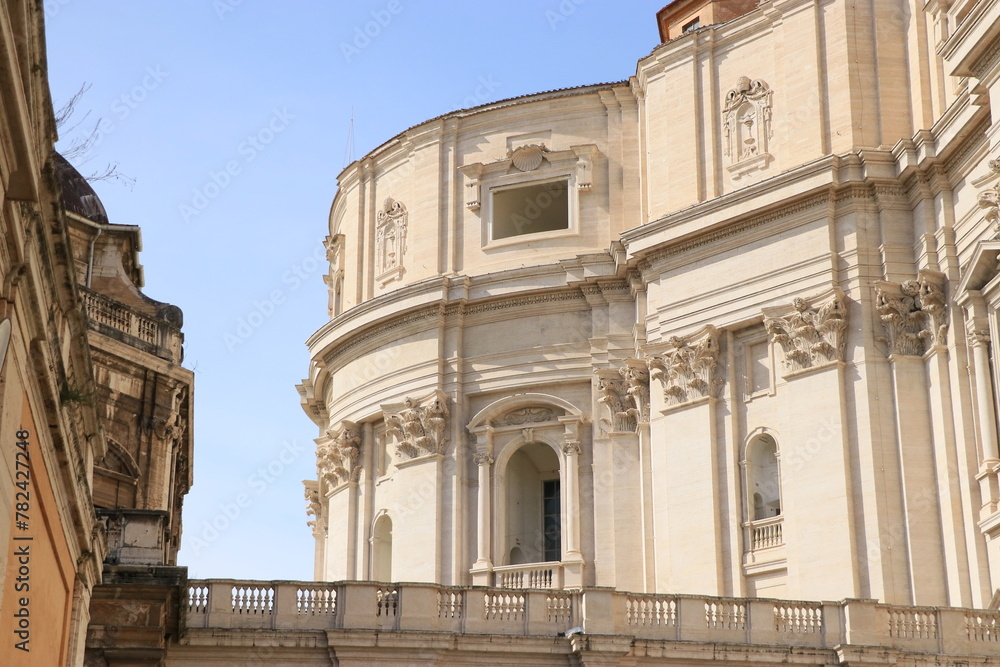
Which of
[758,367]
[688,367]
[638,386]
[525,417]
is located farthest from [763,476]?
[525,417]

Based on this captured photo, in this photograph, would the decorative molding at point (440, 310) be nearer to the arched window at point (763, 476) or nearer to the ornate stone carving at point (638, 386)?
the ornate stone carving at point (638, 386)

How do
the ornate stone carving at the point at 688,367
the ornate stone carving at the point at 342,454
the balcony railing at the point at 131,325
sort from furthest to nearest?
1. the ornate stone carving at the point at 342,454
2. the ornate stone carving at the point at 688,367
3. the balcony railing at the point at 131,325

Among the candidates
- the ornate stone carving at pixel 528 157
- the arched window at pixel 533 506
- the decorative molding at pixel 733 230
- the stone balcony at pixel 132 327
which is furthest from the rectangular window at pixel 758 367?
the stone balcony at pixel 132 327

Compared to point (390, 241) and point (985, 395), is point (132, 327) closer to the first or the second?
point (390, 241)

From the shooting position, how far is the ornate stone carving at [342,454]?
39.6 meters

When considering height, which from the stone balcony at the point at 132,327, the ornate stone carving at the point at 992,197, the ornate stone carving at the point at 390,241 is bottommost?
the stone balcony at the point at 132,327

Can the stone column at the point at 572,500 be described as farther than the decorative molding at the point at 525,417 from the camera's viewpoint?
No

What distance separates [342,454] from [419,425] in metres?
3.23

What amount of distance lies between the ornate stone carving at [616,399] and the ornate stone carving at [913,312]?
6675 millimetres

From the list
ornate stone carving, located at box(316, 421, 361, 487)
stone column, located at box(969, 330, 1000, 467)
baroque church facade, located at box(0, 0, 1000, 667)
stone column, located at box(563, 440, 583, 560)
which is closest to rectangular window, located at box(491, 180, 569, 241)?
baroque church facade, located at box(0, 0, 1000, 667)

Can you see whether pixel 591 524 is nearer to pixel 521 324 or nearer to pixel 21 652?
pixel 521 324

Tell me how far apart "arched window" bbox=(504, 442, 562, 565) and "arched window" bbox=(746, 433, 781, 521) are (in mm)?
5846

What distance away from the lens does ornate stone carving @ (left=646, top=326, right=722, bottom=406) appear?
1296 inches

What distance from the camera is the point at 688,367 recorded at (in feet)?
109
